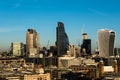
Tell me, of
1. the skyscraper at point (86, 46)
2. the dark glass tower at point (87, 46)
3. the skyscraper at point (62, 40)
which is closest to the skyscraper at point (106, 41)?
the skyscraper at point (62, 40)

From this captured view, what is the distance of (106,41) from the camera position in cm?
15262

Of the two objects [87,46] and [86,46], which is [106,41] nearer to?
[87,46]

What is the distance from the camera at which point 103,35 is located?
15462cm

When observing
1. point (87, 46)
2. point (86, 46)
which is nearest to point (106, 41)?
point (87, 46)

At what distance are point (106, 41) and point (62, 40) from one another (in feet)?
119

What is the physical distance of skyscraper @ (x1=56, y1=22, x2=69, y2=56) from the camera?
184 meters

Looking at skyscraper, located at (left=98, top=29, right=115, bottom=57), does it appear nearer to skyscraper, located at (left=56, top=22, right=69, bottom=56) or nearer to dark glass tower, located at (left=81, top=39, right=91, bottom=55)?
skyscraper, located at (left=56, top=22, right=69, bottom=56)

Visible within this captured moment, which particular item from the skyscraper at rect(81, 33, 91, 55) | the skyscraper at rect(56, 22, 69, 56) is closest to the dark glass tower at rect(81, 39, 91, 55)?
the skyscraper at rect(81, 33, 91, 55)

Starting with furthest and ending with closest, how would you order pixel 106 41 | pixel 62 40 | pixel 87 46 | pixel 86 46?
pixel 86 46 → pixel 87 46 → pixel 62 40 → pixel 106 41

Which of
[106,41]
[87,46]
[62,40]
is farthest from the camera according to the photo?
[87,46]

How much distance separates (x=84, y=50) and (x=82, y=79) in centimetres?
9358

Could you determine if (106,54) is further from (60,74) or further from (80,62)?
(60,74)

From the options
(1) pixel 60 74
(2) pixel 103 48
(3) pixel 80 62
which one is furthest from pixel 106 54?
(1) pixel 60 74

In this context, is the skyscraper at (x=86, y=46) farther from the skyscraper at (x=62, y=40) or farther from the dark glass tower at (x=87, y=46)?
the skyscraper at (x=62, y=40)
